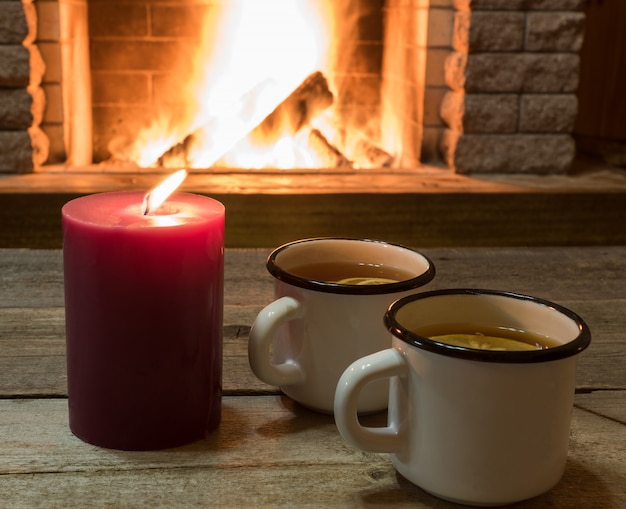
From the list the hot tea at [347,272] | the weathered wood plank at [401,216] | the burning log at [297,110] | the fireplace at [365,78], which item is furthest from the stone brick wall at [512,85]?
the hot tea at [347,272]

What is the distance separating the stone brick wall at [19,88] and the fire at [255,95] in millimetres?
372

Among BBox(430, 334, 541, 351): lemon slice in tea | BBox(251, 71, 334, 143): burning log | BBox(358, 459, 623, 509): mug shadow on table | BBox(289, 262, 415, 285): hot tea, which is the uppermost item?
BBox(251, 71, 334, 143): burning log

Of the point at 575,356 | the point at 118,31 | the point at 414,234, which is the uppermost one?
the point at 118,31

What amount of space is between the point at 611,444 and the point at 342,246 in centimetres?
26

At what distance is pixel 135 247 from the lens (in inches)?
21.0

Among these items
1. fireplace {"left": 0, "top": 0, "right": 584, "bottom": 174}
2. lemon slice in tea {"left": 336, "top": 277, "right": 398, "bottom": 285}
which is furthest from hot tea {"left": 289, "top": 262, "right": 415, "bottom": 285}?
fireplace {"left": 0, "top": 0, "right": 584, "bottom": 174}

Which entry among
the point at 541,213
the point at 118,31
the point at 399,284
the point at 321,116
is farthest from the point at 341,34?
the point at 399,284

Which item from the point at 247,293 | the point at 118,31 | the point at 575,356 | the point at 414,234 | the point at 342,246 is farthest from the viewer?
Answer: the point at 118,31

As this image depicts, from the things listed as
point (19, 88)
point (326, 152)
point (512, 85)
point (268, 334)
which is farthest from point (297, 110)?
point (268, 334)

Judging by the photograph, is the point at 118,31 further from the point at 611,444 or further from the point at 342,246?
Result: the point at 611,444

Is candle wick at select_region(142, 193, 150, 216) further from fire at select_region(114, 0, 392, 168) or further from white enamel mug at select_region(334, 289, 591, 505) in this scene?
fire at select_region(114, 0, 392, 168)

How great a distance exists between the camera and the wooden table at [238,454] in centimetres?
51

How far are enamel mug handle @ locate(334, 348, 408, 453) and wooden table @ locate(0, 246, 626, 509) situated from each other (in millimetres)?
32

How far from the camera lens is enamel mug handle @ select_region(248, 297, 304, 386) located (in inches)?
23.5
